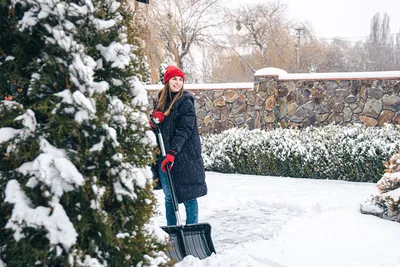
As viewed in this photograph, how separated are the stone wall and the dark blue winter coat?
5771 mm

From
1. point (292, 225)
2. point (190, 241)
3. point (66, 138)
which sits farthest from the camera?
point (292, 225)

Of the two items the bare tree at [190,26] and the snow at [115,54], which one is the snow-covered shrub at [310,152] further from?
the bare tree at [190,26]

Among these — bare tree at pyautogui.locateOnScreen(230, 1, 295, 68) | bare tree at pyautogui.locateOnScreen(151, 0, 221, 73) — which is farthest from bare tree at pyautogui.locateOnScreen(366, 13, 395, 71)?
bare tree at pyautogui.locateOnScreen(151, 0, 221, 73)

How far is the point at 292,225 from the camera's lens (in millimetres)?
4551

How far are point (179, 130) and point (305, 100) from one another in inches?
238

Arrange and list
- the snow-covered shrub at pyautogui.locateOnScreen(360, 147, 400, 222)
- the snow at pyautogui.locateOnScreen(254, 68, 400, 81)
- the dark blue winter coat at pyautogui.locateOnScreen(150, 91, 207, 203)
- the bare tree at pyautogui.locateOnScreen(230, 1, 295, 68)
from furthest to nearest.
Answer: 1. the bare tree at pyautogui.locateOnScreen(230, 1, 295, 68)
2. the snow at pyautogui.locateOnScreen(254, 68, 400, 81)
3. the snow-covered shrub at pyautogui.locateOnScreen(360, 147, 400, 222)
4. the dark blue winter coat at pyautogui.locateOnScreen(150, 91, 207, 203)

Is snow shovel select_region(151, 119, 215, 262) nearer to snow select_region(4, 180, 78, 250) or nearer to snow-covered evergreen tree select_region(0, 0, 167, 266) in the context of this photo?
snow-covered evergreen tree select_region(0, 0, 167, 266)

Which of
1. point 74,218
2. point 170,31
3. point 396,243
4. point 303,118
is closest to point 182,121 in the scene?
point 396,243

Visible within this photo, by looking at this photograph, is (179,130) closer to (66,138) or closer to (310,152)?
(66,138)

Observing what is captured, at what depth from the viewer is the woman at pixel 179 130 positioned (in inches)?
159

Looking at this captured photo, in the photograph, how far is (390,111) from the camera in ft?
29.0

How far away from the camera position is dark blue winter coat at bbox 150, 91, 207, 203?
13.2ft

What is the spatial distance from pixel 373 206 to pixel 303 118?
5067 millimetres

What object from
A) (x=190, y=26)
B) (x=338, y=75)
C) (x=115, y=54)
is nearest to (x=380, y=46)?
(x=190, y=26)
